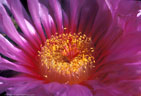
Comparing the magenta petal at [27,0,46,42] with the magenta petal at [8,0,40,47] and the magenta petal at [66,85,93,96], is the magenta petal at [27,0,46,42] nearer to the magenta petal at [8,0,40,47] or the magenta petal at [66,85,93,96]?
the magenta petal at [8,0,40,47]

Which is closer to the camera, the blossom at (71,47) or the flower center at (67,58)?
the blossom at (71,47)

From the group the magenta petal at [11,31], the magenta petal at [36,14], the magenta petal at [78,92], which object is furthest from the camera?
the magenta petal at [36,14]

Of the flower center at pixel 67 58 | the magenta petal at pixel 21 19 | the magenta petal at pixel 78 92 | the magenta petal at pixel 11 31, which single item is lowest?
the magenta petal at pixel 78 92

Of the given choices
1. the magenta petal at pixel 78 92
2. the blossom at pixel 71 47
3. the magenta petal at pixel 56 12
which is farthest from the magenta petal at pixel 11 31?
the magenta petal at pixel 78 92

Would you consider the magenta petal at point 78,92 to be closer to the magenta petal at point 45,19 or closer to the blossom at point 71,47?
the blossom at point 71,47

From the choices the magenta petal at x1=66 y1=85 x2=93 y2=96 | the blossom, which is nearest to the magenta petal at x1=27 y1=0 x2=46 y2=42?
the blossom

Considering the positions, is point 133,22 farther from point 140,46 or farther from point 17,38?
point 17,38

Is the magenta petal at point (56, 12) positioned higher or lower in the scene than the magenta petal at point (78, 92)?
higher

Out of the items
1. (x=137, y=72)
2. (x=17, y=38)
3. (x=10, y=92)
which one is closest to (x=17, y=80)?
(x=10, y=92)
